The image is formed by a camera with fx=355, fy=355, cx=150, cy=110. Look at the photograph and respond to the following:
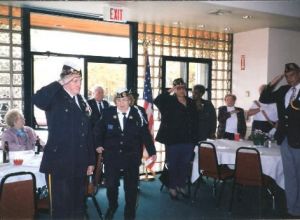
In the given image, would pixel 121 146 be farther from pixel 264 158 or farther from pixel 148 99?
pixel 148 99

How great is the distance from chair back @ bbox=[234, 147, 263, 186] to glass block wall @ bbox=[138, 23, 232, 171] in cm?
253

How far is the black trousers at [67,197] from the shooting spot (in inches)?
108

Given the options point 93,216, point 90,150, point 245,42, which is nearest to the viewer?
point 90,150

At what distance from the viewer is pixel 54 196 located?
2.76 meters

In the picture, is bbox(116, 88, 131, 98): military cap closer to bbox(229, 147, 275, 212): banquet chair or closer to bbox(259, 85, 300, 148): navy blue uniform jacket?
bbox(229, 147, 275, 212): banquet chair

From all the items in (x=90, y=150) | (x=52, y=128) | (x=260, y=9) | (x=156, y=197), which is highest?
(x=260, y=9)

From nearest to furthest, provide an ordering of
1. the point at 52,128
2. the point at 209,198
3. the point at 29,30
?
1. the point at 52,128
2. the point at 209,198
3. the point at 29,30

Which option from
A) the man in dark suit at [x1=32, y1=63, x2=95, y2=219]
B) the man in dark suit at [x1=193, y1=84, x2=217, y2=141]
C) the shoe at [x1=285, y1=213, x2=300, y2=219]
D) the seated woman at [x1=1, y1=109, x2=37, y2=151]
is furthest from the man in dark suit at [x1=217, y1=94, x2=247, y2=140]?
the man in dark suit at [x1=32, y1=63, x2=95, y2=219]

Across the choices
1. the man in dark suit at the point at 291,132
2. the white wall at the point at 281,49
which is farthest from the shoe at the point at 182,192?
the white wall at the point at 281,49

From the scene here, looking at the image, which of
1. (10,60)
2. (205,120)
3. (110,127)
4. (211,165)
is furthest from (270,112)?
(10,60)

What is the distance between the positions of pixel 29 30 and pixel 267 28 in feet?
13.8

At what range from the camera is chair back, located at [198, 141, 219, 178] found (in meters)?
4.36

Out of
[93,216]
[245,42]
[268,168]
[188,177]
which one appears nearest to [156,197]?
[188,177]

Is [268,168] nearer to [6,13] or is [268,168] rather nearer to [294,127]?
[294,127]
